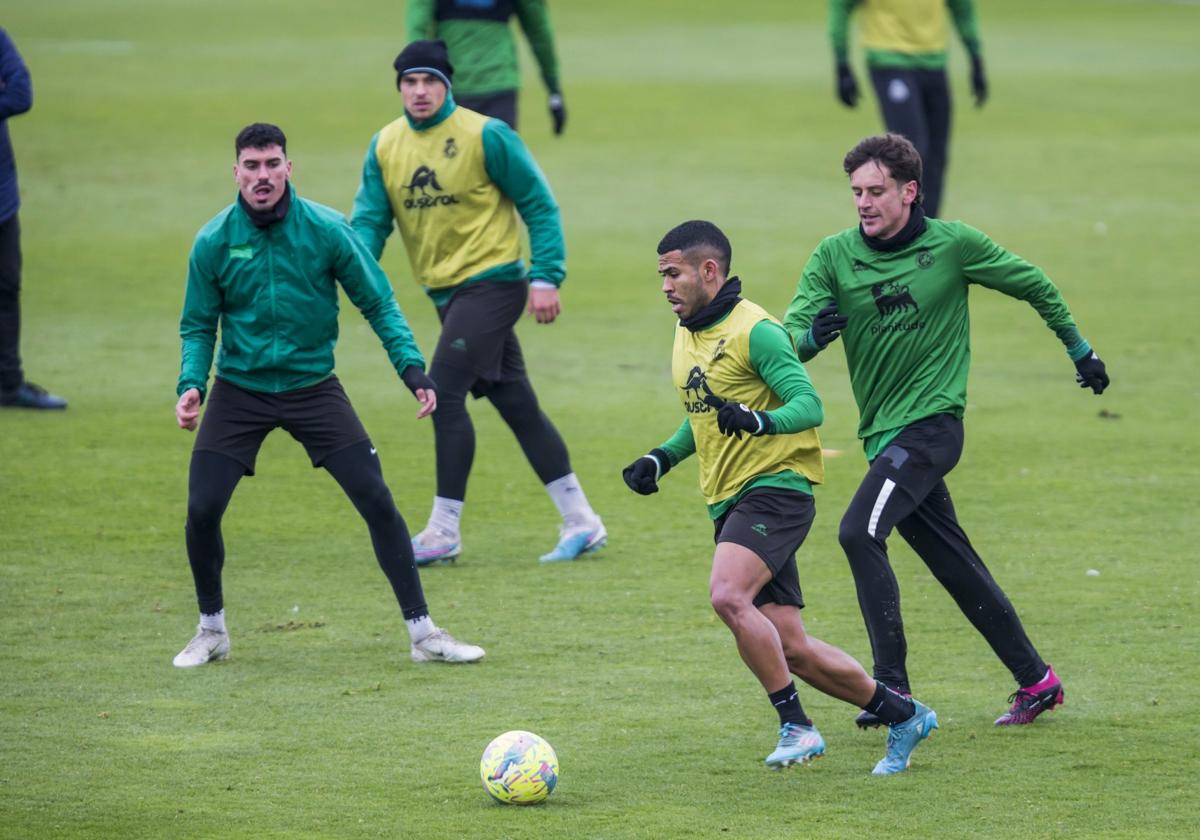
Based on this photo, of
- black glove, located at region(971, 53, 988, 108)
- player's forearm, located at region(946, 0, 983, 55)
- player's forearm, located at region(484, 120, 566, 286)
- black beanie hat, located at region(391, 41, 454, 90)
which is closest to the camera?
black beanie hat, located at region(391, 41, 454, 90)

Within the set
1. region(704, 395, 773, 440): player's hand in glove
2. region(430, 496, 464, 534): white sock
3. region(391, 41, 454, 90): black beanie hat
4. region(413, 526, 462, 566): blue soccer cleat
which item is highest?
region(391, 41, 454, 90): black beanie hat

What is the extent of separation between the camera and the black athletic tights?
25.3 feet

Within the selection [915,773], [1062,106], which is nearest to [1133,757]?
[915,773]

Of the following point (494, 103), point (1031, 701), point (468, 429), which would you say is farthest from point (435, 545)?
point (494, 103)

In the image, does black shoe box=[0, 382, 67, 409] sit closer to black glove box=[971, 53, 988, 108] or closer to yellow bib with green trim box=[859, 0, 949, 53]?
yellow bib with green trim box=[859, 0, 949, 53]

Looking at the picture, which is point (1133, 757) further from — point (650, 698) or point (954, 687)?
point (650, 698)

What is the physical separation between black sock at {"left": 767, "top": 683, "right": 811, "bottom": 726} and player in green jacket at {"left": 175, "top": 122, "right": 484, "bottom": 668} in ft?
5.74

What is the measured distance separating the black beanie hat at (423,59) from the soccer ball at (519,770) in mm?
4190

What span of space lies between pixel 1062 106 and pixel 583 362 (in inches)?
535

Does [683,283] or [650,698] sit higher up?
[683,283]

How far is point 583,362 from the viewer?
47.1 feet

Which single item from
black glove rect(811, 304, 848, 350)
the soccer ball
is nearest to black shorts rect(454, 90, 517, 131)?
black glove rect(811, 304, 848, 350)

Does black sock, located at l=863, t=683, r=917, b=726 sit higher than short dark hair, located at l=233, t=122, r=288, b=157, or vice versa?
short dark hair, located at l=233, t=122, r=288, b=157

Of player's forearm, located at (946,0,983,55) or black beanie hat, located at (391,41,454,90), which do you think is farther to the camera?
player's forearm, located at (946,0,983,55)
